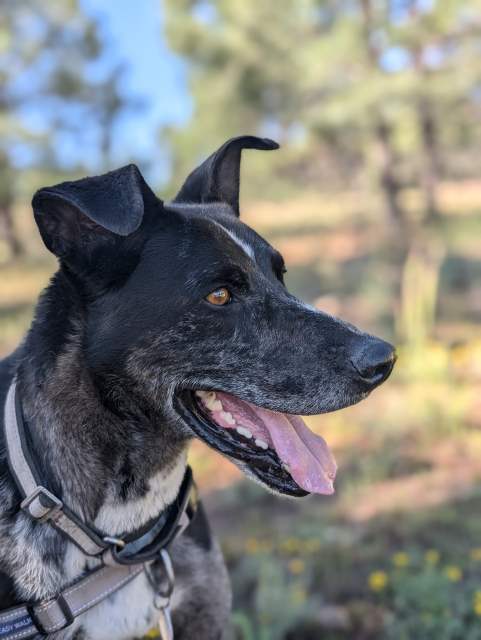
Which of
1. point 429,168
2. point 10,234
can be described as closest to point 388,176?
point 429,168

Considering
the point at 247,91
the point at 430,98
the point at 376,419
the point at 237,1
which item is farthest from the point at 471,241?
the point at 376,419

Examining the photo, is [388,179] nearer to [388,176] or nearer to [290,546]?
[388,176]

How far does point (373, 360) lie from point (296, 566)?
1.81 metres

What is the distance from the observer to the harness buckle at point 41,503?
176 centimetres

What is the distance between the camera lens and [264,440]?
79.4 inches

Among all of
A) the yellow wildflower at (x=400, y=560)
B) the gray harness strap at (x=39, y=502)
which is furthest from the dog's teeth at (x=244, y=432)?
the yellow wildflower at (x=400, y=560)

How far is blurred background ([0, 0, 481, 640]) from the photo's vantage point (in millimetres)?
3270

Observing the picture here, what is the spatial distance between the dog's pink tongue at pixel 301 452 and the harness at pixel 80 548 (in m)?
0.38

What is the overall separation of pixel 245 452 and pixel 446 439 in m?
3.33

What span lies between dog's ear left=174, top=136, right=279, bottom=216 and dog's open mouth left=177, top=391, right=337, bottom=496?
835mm

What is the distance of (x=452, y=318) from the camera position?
333 inches

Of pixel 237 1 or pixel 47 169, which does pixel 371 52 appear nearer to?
pixel 237 1

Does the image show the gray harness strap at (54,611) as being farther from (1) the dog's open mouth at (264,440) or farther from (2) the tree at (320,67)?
(2) the tree at (320,67)

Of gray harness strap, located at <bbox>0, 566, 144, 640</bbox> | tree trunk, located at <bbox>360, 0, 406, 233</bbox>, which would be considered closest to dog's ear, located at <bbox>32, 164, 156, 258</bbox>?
gray harness strap, located at <bbox>0, 566, 144, 640</bbox>
